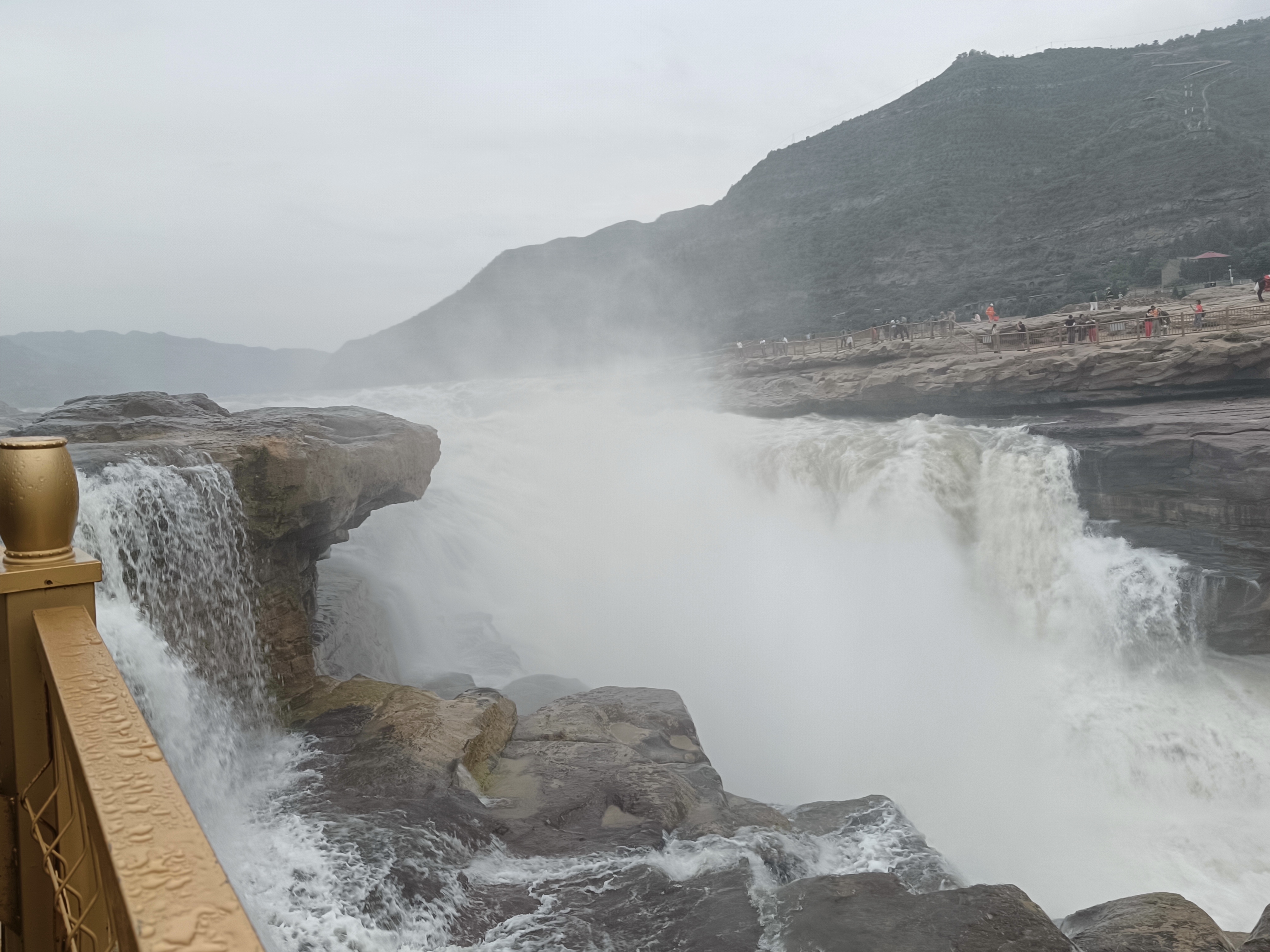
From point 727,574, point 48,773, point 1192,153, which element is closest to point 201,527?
point 48,773

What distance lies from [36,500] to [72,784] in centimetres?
48

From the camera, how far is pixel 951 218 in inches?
1905

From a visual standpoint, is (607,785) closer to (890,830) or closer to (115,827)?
(890,830)

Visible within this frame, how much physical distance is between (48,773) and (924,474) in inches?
557

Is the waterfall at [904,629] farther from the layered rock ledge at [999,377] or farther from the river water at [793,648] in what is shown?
the layered rock ledge at [999,377]

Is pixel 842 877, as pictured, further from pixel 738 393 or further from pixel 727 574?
pixel 738 393

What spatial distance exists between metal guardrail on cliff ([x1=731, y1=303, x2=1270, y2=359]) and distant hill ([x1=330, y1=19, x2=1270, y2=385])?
12.5m

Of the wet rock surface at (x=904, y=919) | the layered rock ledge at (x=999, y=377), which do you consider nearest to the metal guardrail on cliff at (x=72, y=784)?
the wet rock surface at (x=904, y=919)

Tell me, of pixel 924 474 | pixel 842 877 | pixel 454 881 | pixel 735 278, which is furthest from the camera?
pixel 735 278

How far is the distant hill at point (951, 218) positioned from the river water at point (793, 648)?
956 inches

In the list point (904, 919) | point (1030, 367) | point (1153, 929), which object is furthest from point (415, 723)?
point (1030, 367)

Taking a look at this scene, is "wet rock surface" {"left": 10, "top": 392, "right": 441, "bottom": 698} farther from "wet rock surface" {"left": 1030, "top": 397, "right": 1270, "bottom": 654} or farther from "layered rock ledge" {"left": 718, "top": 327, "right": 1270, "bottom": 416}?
"layered rock ledge" {"left": 718, "top": 327, "right": 1270, "bottom": 416}

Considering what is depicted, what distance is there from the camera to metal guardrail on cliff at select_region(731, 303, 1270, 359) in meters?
16.5

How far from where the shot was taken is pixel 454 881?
4664 millimetres
